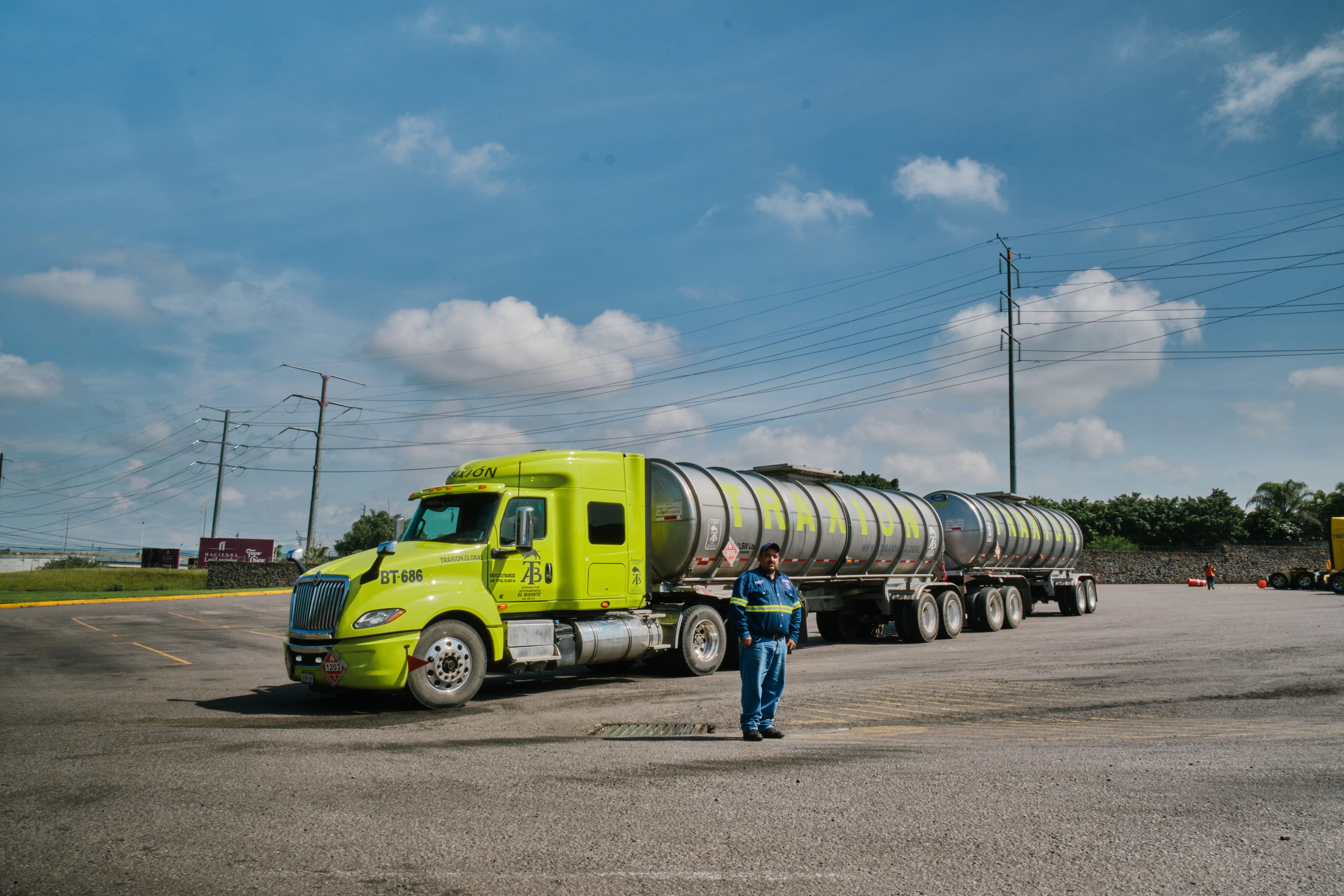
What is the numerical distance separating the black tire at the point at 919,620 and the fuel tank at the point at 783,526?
733 mm

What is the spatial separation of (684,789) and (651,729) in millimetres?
2842

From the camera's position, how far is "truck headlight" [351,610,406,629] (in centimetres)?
1001

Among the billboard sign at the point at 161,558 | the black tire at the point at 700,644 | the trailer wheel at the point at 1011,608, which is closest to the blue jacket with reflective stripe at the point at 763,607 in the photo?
the black tire at the point at 700,644

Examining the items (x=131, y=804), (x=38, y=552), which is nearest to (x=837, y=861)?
(x=131, y=804)

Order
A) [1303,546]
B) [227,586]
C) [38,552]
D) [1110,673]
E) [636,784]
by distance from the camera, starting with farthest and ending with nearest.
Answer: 1. [38,552]
2. [1303,546]
3. [227,586]
4. [1110,673]
5. [636,784]

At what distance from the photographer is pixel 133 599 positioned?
36375 millimetres

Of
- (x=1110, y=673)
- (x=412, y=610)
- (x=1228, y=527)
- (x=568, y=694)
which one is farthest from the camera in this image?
(x=1228, y=527)

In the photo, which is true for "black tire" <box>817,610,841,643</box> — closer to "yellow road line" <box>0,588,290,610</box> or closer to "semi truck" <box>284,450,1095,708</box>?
"semi truck" <box>284,450,1095,708</box>

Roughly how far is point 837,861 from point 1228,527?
88.1 meters

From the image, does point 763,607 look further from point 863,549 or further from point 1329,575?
point 1329,575

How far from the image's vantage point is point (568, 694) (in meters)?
12.0

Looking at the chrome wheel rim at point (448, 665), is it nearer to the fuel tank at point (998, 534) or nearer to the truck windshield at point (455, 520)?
the truck windshield at point (455, 520)

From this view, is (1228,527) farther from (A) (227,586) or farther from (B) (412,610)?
(B) (412,610)

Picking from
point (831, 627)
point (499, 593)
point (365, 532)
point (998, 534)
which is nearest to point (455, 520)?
point (499, 593)
